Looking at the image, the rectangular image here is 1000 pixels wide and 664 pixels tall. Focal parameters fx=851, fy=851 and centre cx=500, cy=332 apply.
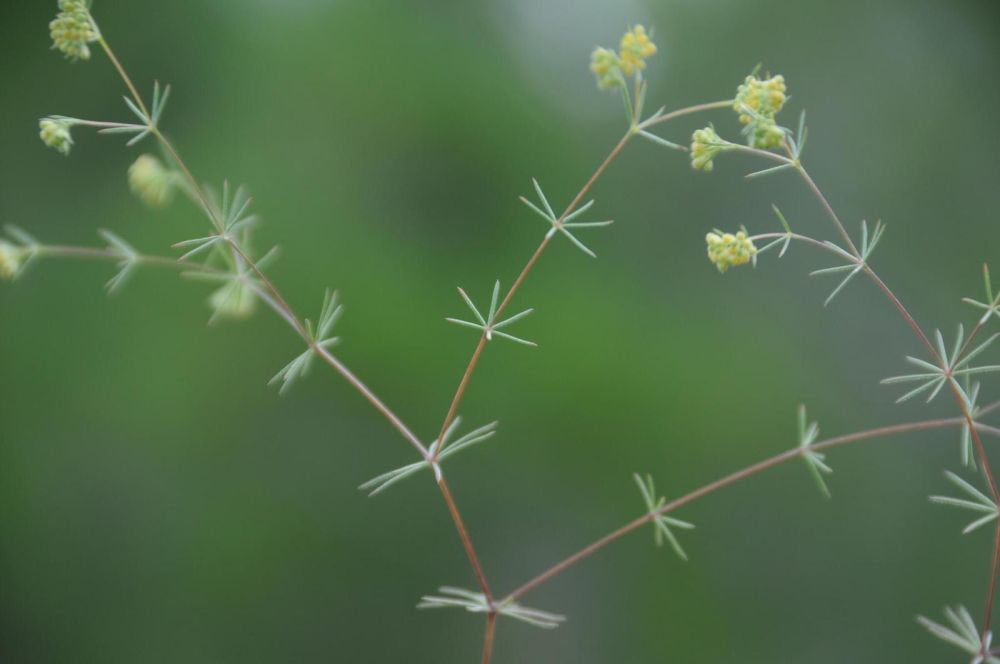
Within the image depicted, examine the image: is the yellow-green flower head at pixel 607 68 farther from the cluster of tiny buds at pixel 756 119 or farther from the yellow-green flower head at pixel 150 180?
the yellow-green flower head at pixel 150 180

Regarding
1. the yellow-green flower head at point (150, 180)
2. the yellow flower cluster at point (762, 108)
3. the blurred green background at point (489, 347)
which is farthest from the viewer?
the blurred green background at point (489, 347)

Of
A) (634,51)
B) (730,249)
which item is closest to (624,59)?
(634,51)

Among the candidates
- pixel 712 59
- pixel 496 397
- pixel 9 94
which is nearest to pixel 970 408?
pixel 496 397

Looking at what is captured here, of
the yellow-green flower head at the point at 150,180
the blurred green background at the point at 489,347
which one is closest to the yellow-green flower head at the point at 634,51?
the yellow-green flower head at the point at 150,180

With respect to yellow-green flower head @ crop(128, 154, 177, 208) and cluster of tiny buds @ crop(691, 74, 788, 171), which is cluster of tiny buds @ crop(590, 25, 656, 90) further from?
yellow-green flower head @ crop(128, 154, 177, 208)

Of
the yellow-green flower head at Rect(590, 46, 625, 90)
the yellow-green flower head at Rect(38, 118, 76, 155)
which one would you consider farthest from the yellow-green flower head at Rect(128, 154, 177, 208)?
the yellow-green flower head at Rect(590, 46, 625, 90)

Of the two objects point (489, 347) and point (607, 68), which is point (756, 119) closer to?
point (607, 68)
